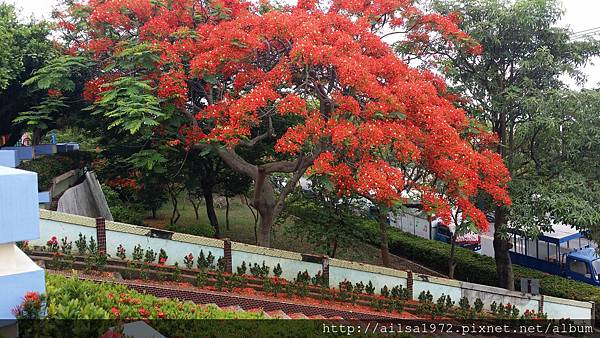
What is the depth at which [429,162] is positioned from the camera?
10164mm

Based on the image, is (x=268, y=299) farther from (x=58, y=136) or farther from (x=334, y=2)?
(x=58, y=136)

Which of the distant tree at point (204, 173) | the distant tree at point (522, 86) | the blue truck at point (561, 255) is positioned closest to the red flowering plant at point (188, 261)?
the distant tree at point (204, 173)

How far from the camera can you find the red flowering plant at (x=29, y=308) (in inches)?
170

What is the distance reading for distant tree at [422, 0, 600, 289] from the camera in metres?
11.2

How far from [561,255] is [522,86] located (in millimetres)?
8039

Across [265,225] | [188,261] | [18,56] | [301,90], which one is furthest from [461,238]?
[18,56]

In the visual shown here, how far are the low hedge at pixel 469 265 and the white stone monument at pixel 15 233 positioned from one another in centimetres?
1183

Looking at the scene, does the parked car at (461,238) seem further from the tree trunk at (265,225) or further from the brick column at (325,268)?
the brick column at (325,268)

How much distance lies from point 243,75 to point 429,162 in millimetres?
4320

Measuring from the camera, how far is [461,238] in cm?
2172

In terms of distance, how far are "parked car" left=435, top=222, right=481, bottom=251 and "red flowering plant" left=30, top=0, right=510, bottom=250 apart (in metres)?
10.5

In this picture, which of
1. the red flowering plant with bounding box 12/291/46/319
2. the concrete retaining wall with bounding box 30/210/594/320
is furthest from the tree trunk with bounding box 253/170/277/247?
the red flowering plant with bounding box 12/291/46/319

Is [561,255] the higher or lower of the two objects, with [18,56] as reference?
lower

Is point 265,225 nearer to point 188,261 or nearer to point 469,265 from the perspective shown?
point 188,261
